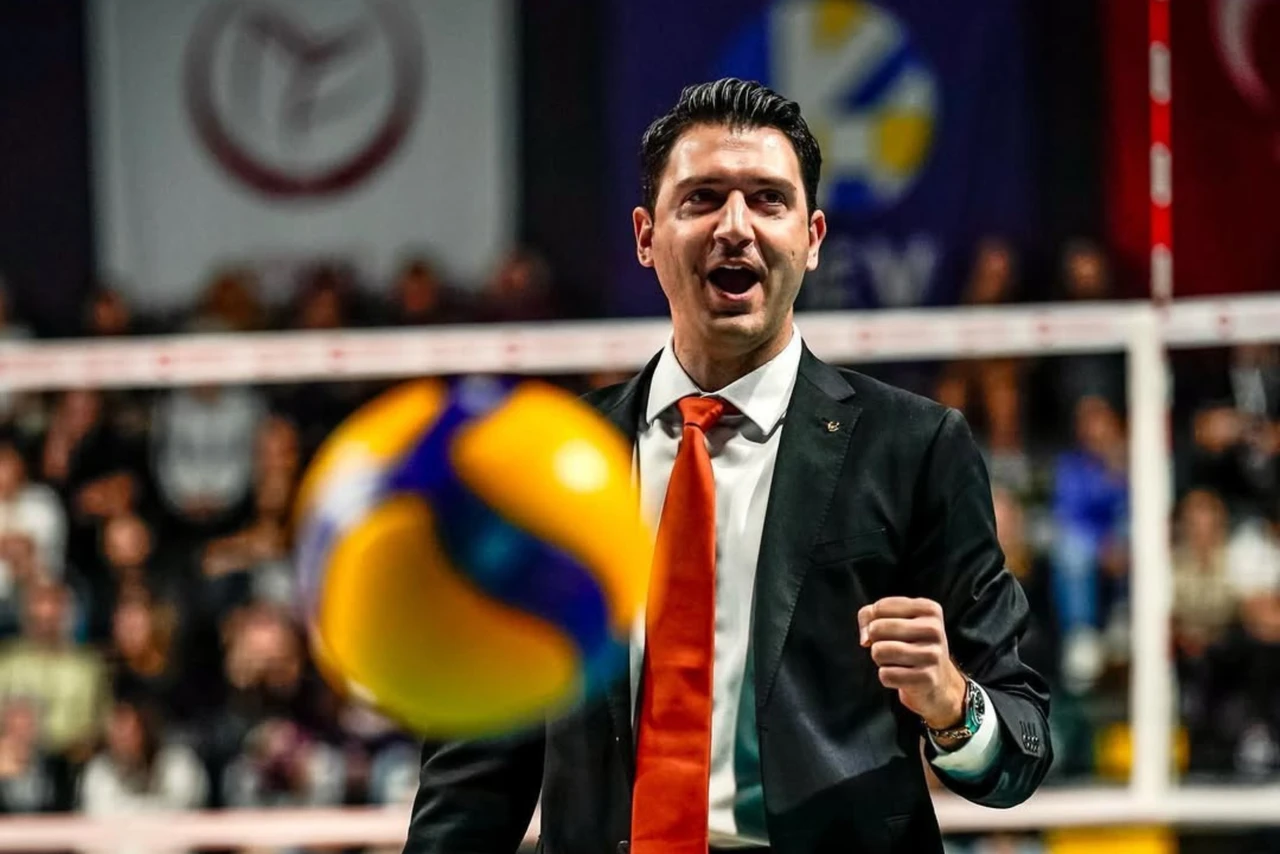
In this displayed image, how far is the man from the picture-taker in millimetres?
1899

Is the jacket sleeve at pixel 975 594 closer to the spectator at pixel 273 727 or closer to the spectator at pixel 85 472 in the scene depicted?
the spectator at pixel 273 727

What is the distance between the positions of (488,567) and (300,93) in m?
7.52

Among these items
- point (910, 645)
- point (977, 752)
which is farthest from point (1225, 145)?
point (910, 645)

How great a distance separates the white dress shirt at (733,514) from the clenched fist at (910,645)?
0.12 metres

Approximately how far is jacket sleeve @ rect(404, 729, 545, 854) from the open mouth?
556 mm

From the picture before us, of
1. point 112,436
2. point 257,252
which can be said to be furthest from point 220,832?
point 257,252

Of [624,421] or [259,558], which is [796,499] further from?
[259,558]

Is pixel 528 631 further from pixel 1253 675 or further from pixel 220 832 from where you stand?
pixel 1253 675

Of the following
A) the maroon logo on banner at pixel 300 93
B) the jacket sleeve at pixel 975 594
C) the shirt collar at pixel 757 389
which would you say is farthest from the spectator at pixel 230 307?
the jacket sleeve at pixel 975 594

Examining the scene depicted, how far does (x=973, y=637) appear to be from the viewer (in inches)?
76.4

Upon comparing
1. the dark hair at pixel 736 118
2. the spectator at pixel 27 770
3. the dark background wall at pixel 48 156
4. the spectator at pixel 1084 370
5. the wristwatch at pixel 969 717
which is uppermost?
the dark background wall at pixel 48 156

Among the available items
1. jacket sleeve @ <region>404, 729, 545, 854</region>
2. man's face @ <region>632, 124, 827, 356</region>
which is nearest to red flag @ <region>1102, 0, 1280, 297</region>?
man's face @ <region>632, 124, 827, 356</region>

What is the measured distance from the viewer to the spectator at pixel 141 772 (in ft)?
17.4

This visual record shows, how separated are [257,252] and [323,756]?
4.25m
